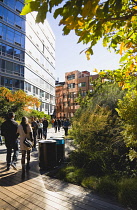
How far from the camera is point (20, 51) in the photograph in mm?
30984

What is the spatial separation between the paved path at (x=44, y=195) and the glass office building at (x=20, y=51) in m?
23.8

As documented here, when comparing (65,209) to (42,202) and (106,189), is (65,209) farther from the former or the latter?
(106,189)

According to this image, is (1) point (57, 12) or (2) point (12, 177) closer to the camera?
(1) point (57, 12)

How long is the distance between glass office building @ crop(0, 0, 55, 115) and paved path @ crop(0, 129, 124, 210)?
23845 mm

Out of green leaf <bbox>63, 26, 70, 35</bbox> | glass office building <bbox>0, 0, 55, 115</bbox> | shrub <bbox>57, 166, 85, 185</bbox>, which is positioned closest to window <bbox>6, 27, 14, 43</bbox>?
glass office building <bbox>0, 0, 55, 115</bbox>

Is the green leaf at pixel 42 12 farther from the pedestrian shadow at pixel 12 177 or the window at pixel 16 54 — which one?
the window at pixel 16 54

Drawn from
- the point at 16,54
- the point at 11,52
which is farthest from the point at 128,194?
the point at 16,54

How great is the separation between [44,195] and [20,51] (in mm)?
29876

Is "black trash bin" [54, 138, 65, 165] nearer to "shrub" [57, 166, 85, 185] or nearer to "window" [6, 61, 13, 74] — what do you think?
"shrub" [57, 166, 85, 185]

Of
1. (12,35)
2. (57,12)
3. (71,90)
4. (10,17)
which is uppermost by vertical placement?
(10,17)

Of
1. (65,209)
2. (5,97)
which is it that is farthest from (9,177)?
(5,97)

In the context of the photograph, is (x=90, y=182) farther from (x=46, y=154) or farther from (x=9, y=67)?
(x=9, y=67)

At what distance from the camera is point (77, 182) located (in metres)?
5.06

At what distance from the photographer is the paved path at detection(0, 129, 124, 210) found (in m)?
3.70
